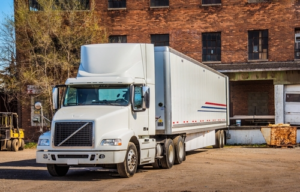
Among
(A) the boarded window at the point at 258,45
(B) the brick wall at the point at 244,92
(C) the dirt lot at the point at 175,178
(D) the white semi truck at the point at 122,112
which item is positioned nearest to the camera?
(C) the dirt lot at the point at 175,178

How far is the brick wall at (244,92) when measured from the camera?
37781 millimetres

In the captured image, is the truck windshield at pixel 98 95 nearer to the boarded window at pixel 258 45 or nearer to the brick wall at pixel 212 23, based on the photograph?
the brick wall at pixel 212 23

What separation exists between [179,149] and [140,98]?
3.86 meters

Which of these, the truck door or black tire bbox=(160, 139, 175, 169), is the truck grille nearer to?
the truck door

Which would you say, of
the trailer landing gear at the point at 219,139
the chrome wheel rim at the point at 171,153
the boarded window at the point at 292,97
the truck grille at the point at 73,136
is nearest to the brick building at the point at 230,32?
the boarded window at the point at 292,97

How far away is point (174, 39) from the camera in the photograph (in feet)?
124

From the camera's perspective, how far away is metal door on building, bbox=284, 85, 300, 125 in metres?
33.8

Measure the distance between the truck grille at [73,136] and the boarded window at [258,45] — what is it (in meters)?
24.5

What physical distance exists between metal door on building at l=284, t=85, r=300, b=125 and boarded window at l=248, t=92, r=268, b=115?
363 cm

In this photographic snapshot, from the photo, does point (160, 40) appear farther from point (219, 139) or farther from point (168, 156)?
point (168, 156)

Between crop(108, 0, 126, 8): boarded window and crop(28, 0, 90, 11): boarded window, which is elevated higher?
crop(108, 0, 126, 8): boarded window

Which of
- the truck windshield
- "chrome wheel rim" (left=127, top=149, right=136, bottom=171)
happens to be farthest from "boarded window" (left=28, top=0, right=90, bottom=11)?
"chrome wheel rim" (left=127, top=149, right=136, bottom=171)

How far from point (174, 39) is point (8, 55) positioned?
1103 centimetres

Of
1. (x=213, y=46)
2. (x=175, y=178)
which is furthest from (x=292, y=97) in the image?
(x=175, y=178)
